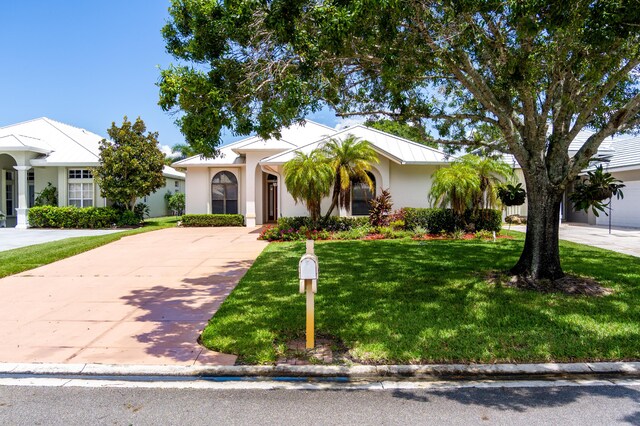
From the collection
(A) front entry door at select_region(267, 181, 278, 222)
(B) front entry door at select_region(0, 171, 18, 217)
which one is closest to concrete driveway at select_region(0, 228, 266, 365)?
(A) front entry door at select_region(267, 181, 278, 222)

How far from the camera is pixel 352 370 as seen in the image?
4.86 meters

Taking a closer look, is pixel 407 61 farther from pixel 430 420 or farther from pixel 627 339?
pixel 430 420

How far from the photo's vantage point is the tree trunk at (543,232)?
8.09 m

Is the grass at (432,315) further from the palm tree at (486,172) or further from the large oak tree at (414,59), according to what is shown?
the palm tree at (486,172)

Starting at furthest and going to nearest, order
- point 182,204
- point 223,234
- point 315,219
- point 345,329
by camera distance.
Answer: point 182,204 → point 223,234 → point 315,219 → point 345,329

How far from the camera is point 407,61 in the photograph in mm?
7883

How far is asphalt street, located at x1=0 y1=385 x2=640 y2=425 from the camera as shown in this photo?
3.86 metres

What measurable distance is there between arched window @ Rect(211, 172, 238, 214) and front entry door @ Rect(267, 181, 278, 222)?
2.00 meters

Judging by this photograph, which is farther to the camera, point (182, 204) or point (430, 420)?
point (182, 204)

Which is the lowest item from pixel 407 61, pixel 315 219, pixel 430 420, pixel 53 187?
pixel 430 420

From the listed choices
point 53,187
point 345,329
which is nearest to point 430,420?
point 345,329

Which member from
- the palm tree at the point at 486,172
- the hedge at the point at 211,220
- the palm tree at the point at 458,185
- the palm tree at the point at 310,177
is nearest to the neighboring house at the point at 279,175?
the hedge at the point at 211,220

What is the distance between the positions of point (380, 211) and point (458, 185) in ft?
10.8

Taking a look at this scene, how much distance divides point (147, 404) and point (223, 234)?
15.0m
